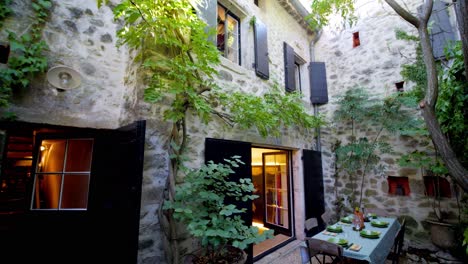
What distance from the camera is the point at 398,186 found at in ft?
15.0

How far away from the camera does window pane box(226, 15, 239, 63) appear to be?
148 inches

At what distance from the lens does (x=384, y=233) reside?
9.53 feet

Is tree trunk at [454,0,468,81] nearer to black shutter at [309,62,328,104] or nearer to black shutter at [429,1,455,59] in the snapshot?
black shutter at [429,1,455,59]

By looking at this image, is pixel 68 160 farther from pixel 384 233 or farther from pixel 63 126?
pixel 384 233

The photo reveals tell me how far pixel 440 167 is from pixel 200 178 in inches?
148

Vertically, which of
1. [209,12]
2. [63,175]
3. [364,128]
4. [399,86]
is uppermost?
[209,12]

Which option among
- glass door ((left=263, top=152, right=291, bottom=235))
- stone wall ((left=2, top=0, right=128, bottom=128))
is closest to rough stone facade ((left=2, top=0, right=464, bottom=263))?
stone wall ((left=2, top=0, right=128, bottom=128))

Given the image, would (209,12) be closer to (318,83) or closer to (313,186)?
(318,83)

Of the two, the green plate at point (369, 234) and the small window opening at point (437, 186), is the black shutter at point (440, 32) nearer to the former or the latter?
the small window opening at point (437, 186)

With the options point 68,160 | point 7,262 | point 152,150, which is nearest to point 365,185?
point 152,150

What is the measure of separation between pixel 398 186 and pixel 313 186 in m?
1.72

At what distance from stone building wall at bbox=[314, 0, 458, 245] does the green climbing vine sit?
443 cm

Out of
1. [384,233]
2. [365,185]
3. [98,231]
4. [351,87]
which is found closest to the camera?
[98,231]

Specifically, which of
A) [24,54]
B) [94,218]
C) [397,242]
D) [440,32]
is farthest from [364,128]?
[24,54]
